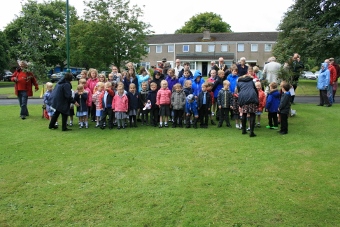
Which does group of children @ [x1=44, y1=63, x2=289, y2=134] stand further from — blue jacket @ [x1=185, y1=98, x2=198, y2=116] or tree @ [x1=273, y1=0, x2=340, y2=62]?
tree @ [x1=273, y1=0, x2=340, y2=62]

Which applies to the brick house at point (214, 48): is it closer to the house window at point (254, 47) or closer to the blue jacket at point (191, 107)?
the house window at point (254, 47)

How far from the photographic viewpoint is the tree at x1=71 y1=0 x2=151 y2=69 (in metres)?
32.7

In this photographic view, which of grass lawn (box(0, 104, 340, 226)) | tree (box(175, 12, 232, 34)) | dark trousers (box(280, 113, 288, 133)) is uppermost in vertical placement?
tree (box(175, 12, 232, 34))

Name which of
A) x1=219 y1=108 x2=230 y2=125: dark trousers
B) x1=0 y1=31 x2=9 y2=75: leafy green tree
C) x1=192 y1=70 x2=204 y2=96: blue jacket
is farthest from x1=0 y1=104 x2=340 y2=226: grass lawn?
x1=0 y1=31 x2=9 y2=75: leafy green tree

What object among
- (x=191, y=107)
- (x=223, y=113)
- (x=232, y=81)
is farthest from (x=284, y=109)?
(x=191, y=107)

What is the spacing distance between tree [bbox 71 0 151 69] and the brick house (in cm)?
2811

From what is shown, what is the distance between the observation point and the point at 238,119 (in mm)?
10750

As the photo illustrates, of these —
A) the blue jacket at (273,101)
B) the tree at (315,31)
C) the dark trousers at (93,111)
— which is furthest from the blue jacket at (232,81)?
the tree at (315,31)

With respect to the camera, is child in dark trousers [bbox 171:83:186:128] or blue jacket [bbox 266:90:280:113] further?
child in dark trousers [bbox 171:83:186:128]

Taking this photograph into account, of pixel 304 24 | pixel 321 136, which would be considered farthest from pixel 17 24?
pixel 321 136

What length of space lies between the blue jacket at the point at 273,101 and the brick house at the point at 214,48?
166 feet

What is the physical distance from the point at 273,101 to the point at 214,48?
53697mm

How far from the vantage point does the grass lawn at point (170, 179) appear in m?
4.61

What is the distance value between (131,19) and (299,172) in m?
30.0
